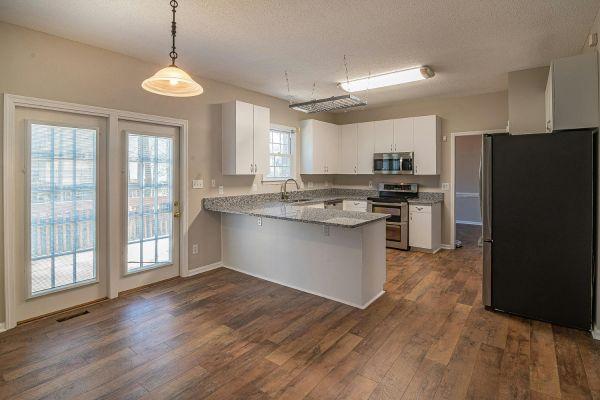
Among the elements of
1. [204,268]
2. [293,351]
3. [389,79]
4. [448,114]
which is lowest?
[293,351]

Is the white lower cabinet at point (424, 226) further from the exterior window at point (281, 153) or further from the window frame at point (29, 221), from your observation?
the window frame at point (29, 221)

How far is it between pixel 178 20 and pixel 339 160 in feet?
14.5

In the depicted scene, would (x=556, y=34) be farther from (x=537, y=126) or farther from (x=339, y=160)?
(x=339, y=160)

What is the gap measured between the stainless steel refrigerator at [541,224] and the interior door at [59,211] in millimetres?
3933

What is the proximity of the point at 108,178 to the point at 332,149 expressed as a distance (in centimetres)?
411

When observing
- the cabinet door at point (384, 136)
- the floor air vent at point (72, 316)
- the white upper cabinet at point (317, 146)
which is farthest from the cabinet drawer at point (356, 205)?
the floor air vent at point (72, 316)

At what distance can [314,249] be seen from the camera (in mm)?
3512

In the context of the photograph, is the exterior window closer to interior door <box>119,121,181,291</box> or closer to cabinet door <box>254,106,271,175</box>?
cabinet door <box>254,106,271,175</box>

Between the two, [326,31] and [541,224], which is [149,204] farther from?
[541,224]

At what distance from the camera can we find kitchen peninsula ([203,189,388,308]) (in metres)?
3.20

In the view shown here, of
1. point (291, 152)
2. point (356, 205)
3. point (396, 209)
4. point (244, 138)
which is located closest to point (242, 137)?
point (244, 138)

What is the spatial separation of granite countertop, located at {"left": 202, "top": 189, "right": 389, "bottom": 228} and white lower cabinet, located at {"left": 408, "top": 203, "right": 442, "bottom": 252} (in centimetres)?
121

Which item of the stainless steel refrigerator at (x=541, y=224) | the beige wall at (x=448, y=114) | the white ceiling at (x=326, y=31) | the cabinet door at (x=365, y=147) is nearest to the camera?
the white ceiling at (x=326, y=31)

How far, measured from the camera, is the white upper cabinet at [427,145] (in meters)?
5.40
